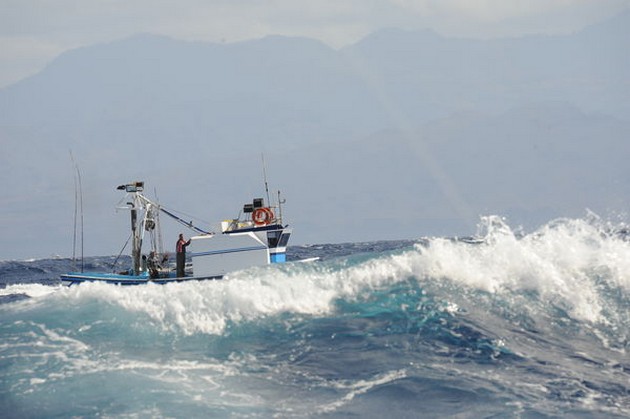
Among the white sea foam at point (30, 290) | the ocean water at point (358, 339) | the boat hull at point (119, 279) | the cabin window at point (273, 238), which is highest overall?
the cabin window at point (273, 238)

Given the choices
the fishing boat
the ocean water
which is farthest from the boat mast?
the ocean water

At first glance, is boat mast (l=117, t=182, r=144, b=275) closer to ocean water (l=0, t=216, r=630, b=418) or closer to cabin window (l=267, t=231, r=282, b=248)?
cabin window (l=267, t=231, r=282, b=248)

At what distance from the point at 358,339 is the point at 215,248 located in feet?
55.9

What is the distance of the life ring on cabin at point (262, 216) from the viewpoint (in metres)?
37.5

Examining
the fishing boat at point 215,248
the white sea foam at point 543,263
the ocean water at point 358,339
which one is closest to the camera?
the ocean water at point 358,339

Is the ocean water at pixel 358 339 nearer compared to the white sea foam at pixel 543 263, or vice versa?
the ocean water at pixel 358 339

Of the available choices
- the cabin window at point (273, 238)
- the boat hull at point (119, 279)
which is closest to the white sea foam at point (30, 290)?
the boat hull at point (119, 279)

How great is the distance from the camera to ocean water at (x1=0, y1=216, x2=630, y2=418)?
15500 millimetres

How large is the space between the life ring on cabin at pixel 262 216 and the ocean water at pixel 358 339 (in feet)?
39.4

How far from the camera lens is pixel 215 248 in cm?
3525

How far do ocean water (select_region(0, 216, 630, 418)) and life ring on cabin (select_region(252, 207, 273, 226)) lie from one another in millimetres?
12015

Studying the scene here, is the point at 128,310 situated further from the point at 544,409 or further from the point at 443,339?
the point at 544,409

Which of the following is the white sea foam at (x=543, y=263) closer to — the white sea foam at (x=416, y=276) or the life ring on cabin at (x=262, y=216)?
the white sea foam at (x=416, y=276)

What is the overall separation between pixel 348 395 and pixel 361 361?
6.90ft
